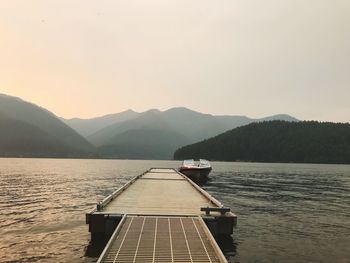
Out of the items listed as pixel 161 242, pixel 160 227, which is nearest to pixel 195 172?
pixel 160 227

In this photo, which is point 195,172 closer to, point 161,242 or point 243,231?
point 243,231

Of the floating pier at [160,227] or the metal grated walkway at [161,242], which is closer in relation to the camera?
the metal grated walkway at [161,242]

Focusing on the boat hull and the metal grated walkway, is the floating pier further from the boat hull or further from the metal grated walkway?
the boat hull

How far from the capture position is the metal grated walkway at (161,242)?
14.4m

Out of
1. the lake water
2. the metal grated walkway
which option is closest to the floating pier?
the metal grated walkway

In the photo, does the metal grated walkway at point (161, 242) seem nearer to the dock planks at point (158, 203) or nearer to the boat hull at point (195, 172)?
the dock planks at point (158, 203)

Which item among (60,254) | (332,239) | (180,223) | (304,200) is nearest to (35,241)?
(60,254)

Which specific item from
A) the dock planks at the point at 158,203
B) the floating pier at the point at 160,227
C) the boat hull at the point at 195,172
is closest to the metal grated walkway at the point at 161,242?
the floating pier at the point at 160,227

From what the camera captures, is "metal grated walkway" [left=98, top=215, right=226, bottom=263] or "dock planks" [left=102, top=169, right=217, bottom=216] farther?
"dock planks" [left=102, top=169, right=217, bottom=216]

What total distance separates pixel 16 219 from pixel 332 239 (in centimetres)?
2312

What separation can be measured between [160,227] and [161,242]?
249cm

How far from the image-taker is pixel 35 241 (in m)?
21.8

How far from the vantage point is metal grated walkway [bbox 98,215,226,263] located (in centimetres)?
1439

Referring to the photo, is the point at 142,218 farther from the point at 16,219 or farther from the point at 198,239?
the point at 16,219
